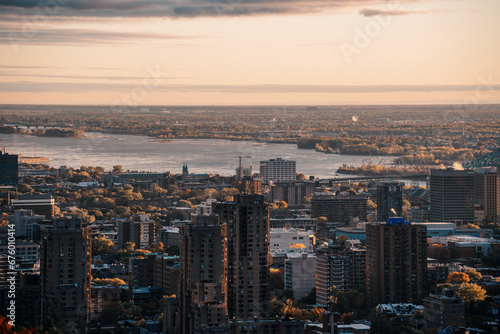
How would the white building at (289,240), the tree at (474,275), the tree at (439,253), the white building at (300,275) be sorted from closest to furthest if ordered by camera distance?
1. the white building at (300,275)
2. the tree at (474,275)
3. the tree at (439,253)
4. the white building at (289,240)

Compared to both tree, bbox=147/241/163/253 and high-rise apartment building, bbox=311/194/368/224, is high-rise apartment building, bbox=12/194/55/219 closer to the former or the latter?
tree, bbox=147/241/163/253

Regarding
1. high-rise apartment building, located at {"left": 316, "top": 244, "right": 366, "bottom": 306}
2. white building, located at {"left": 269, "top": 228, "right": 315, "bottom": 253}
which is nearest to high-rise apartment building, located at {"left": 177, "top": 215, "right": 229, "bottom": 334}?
high-rise apartment building, located at {"left": 316, "top": 244, "right": 366, "bottom": 306}

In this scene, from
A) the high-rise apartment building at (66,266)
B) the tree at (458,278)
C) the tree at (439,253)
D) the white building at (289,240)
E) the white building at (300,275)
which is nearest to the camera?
the high-rise apartment building at (66,266)

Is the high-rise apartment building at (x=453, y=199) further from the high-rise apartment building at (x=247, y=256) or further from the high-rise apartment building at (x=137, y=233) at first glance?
the high-rise apartment building at (x=247, y=256)

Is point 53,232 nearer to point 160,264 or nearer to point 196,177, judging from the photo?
point 160,264

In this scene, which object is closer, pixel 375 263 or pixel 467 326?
pixel 467 326

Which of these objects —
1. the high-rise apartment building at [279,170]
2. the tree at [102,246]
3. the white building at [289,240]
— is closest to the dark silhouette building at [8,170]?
the high-rise apartment building at [279,170]

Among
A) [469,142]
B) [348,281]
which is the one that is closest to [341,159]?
[469,142]

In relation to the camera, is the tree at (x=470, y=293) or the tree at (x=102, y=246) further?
the tree at (x=102, y=246)
